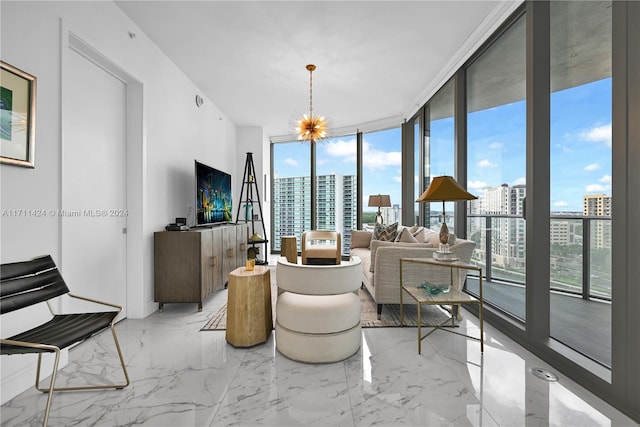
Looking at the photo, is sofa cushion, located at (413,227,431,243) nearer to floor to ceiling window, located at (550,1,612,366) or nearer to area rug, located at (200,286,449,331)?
area rug, located at (200,286,449,331)

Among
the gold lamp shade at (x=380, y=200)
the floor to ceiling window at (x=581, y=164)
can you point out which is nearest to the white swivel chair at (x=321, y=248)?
the gold lamp shade at (x=380, y=200)

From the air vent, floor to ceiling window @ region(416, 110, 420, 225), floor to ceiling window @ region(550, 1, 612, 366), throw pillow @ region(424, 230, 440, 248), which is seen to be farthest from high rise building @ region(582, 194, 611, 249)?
floor to ceiling window @ region(416, 110, 420, 225)

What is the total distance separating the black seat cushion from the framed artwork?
3.12 ft

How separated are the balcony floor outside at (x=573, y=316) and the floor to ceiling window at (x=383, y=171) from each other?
2.43m

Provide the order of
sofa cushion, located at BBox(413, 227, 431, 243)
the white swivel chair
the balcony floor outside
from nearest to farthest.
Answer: the balcony floor outside, sofa cushion, located at BBox(413, 227, 431, 243), the white swivel chair

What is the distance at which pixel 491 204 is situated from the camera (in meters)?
3.79

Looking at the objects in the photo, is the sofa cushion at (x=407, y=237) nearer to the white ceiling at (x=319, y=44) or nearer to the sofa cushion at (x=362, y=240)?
the sofa cushion at (x=362, y=240)

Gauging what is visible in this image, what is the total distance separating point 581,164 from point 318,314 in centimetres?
316

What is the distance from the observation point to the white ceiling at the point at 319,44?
2701 millimetres

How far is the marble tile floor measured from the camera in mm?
1546

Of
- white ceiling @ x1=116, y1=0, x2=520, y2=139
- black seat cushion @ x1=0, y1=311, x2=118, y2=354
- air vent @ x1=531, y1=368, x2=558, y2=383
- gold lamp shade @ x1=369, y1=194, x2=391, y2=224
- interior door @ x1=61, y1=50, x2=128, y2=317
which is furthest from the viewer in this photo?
gold lamp shade @ x1=369, y1=194, x2=391, y2=224

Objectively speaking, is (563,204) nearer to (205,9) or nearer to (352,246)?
(352,246)

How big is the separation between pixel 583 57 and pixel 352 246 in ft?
11.5

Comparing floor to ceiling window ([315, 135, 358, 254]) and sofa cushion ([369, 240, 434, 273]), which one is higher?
floor to ceiling window ([315, 135, 358, 254])
